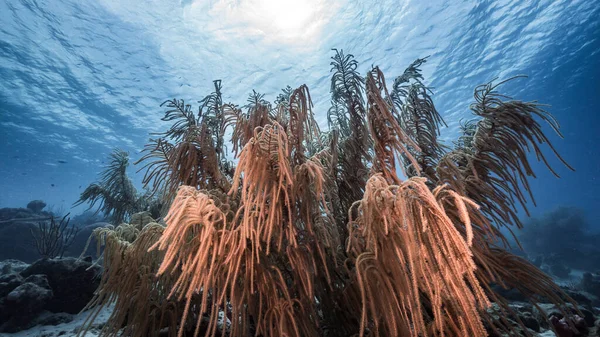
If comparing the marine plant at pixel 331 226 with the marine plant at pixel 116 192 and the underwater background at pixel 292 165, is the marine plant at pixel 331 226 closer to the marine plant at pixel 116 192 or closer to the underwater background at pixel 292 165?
the underwater background at pixel 292 165

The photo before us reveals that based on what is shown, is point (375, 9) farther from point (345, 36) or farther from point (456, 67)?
point (456, 67)

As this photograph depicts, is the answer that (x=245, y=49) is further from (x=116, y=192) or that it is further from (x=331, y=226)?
(x=331, y=226)

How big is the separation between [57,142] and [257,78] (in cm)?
3288

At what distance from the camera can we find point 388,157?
3316mm

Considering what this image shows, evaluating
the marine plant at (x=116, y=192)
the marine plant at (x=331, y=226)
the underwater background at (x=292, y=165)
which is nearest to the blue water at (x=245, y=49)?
the underwater background at (x=292, y=165)

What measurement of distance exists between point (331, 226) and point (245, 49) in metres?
20.0

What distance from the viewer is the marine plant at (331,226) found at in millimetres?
2002

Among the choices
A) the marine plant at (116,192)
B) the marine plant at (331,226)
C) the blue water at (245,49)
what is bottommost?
the marine plant at (331,226)

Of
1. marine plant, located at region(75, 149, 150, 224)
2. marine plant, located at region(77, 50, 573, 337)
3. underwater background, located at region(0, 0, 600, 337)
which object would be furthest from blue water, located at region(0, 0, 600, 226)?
marine plant, located at region(77, 50, 573, 337)

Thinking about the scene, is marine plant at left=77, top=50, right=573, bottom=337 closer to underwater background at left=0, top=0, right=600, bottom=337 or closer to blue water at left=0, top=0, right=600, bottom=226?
underwater background at left=0, top=0, right=600, bottom=337

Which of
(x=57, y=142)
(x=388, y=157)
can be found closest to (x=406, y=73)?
(x=388, y=157)

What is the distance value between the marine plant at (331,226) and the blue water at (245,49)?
1603 centimetres

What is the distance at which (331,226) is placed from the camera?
3.29m

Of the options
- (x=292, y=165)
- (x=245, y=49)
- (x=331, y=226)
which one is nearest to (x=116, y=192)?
(x=292, y=165)
